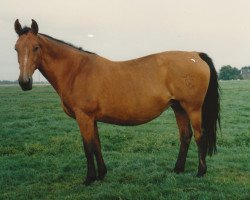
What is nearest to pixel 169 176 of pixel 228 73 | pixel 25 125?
pixel 25 125

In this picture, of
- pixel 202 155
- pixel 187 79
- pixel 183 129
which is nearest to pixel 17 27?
pixel 187 79

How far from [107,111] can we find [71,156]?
2797 millimetres

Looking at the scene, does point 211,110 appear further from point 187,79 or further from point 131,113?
point 131,113

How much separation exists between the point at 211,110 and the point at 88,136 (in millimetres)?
2637

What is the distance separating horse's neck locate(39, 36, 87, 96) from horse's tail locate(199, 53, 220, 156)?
9.12ft

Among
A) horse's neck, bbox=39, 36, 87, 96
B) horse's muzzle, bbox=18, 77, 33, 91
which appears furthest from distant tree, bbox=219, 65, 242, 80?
horse's muzzle, bbox=18, 77, 33, 91

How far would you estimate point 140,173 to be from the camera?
7121mm

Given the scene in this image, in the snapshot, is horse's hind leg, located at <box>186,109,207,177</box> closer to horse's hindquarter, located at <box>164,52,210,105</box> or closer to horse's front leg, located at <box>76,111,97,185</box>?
horse's hindquarter, located at <box>164,52,210,105</box>

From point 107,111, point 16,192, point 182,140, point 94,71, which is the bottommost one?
point 16,192

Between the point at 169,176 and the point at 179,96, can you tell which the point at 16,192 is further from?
the point at 179,96

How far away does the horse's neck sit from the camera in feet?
21.8

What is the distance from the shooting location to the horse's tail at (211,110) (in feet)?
23.7

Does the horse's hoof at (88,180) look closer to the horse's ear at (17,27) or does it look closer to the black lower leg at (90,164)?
the black lower leg at (90,164)

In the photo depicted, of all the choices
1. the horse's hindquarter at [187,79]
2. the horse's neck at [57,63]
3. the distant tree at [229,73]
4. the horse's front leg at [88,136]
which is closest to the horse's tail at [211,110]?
the horse's hindquarter at [187,79]
